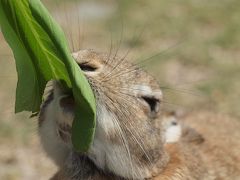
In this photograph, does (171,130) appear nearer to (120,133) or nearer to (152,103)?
(152,103)

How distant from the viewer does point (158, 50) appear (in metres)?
9.26

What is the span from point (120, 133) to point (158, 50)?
5.27m

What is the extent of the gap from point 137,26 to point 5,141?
141 inches

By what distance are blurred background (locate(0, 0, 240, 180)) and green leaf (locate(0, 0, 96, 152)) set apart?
9.17ft

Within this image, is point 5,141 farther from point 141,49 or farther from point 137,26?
point 137,26

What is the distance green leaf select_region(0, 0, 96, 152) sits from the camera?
11.1 feet

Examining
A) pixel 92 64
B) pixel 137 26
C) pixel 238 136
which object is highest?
pixel 137 26

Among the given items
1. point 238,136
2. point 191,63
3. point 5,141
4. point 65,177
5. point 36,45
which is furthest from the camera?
point 191,63

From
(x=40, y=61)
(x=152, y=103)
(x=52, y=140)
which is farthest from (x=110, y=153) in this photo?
(x=40, y=61)

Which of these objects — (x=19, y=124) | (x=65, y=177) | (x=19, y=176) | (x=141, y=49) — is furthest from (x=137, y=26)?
(x=65, y=177)

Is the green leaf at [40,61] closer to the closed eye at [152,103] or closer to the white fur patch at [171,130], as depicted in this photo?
the closed eye at [152,103]

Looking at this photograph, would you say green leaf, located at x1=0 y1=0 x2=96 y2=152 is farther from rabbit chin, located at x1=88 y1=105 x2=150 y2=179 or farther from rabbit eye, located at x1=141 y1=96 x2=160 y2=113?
rabbit eye, located at x1=141 y1=96 x2=160 y2=113

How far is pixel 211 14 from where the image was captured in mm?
10305

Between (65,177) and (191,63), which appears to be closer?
(65,177)
